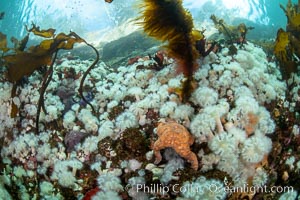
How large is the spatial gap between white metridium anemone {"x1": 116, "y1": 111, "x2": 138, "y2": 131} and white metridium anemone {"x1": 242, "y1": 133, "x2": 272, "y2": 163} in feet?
5.42

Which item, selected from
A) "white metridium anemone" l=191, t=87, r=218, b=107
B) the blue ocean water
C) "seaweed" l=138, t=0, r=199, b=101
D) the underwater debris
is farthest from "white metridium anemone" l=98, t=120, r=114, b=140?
the blue ocean water

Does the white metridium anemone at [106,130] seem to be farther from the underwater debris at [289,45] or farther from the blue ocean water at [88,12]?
the blue ocean water at [88,12]

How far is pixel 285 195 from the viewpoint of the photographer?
4.11 m

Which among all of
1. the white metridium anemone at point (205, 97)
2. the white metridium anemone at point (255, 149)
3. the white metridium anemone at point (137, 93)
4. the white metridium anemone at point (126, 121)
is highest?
the white metridium anemone at point (137, 93)

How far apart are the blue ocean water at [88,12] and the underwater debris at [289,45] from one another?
37.4ft

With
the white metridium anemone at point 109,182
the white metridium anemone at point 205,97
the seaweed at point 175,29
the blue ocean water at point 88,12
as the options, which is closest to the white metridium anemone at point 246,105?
the white metridium anemone at point 205,97

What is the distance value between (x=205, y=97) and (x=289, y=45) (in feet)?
7.26

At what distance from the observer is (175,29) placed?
13.6 feet

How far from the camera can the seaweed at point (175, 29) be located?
13.3 feet

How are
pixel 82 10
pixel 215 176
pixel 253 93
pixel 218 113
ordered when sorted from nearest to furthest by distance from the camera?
1. pixel 215 176
2. pixel 218 113
3. pixel 253 93
4. pixel 82 10

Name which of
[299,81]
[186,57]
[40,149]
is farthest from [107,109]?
[299,81]

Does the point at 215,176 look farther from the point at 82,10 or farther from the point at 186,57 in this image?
the point at 82,10

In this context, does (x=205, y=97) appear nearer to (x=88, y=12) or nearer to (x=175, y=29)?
(x=175, y=29)

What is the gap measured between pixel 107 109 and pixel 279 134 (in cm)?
280
